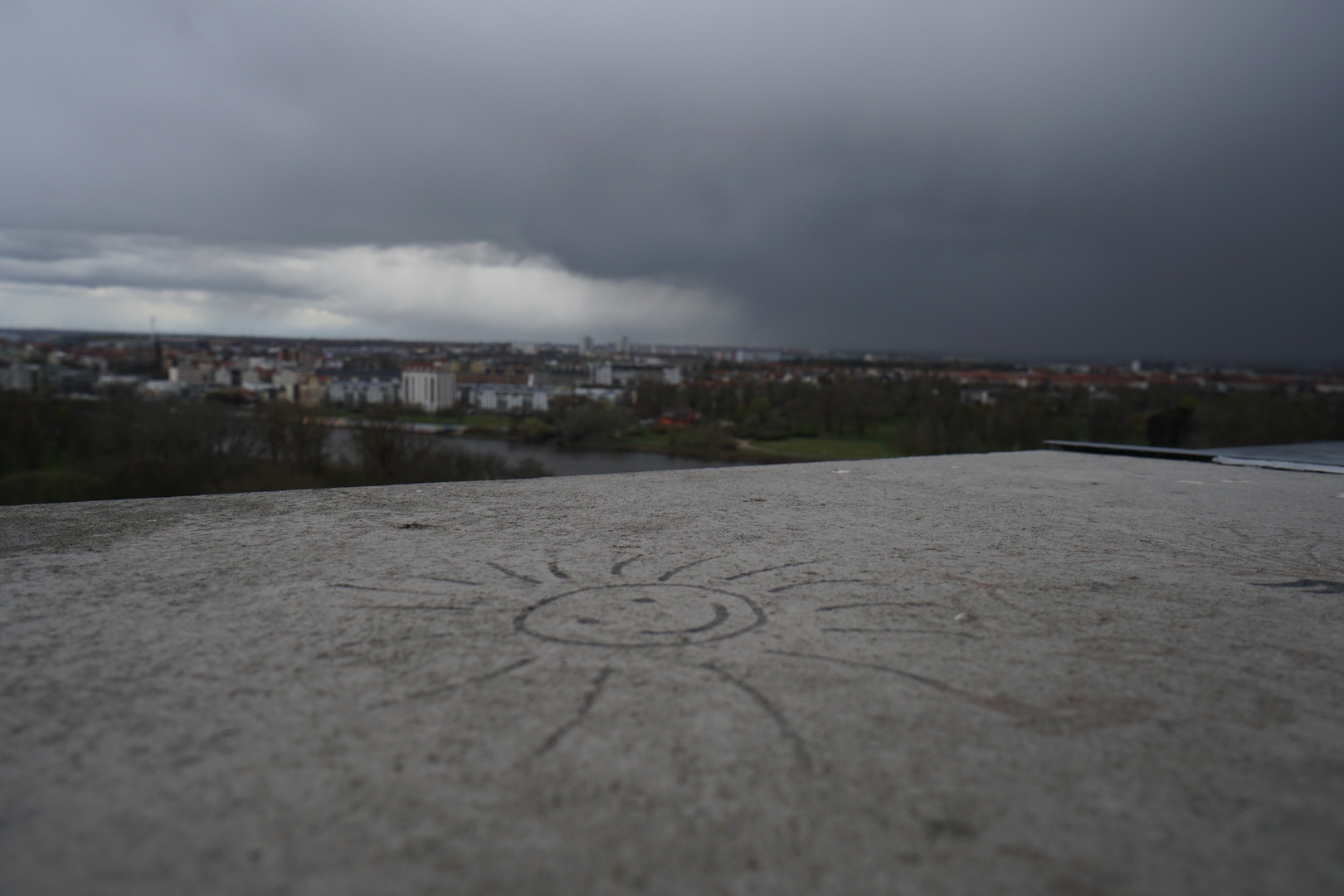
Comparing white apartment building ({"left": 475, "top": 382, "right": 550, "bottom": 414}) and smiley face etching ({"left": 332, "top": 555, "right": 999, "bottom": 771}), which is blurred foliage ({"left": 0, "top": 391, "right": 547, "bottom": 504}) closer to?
white apartment building ({"left": 475, "top": 382, "right": 550, "bottom": 414})

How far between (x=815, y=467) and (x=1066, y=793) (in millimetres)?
5335

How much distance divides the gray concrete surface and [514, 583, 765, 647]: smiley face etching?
0.02m

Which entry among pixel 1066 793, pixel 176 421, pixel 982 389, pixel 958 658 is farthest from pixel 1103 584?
pixel 982 389

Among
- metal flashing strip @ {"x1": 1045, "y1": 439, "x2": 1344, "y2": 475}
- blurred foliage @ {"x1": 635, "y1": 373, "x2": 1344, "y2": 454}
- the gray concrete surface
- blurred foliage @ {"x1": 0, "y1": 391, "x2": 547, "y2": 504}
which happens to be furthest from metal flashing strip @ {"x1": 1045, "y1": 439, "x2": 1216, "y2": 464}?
blurred foliage @ {"x1": 0, "y1": 391, "x2": 547, "y2": 504}

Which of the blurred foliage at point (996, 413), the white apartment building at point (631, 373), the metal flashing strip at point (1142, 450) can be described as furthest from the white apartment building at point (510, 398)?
the metal flashing strip at point (1142, 450)

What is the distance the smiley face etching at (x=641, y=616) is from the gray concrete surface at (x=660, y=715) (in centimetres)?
2

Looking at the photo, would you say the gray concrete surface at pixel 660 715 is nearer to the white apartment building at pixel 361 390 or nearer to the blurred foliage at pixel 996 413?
the blurred foliage at pixel 996 413

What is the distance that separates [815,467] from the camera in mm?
7105

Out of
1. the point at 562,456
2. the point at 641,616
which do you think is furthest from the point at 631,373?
the point at 641,616

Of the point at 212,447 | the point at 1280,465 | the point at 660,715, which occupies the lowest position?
the point at 212,447

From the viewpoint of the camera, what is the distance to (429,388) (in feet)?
133

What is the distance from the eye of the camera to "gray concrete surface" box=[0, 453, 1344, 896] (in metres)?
1.59

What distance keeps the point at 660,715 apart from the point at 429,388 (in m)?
40.2

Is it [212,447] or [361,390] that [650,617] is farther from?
[361,390]
